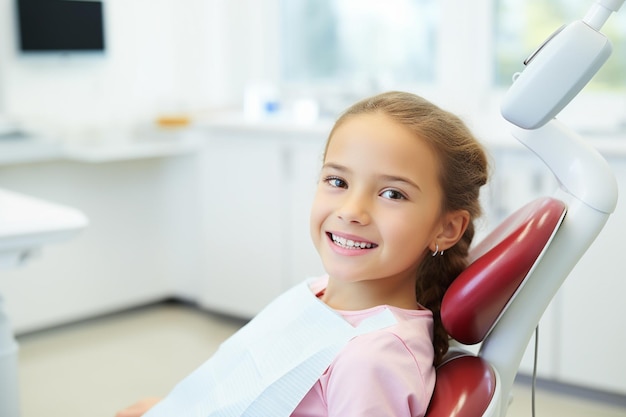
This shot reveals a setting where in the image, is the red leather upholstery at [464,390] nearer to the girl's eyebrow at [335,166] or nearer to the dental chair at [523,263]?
the dental chair at [523,263]

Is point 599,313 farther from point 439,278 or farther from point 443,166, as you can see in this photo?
point 443,166

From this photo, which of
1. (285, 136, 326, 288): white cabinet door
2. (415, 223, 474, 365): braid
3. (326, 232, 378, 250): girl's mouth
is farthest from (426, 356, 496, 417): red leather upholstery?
(285, 136, 326, 288): white cabinet door

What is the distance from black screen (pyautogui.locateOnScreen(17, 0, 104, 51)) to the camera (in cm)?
Result: 318

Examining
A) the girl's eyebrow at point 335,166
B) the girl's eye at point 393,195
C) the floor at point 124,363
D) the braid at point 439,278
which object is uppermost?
the girl's eyebrow at point 335,166

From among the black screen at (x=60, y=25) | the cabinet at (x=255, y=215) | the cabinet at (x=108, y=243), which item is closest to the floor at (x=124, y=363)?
the cabinet at (x=108, y=243)

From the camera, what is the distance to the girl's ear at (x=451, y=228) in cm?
125

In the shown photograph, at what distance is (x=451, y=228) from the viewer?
1259mm

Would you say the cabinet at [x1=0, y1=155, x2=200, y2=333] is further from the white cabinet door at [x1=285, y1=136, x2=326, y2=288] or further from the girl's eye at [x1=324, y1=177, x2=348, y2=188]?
the girl's eye at [x1=324, y1=177, x2=348, y2=188]

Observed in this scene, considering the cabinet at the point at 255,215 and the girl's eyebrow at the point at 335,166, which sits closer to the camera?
the girl's eyebrow at the point at 335,166

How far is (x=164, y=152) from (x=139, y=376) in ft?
3.22

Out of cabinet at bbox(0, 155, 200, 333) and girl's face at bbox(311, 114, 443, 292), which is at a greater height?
girl's face at bbox(311, 114, 443, 292)

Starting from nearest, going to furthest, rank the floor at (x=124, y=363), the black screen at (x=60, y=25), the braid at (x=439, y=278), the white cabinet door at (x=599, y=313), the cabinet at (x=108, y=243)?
the braid at (x=439, y=278) < the white cabinet door at (x=599, y=313) < the floor at (x=124, y=363) < the black screen at (x=60, y=25) < the cabinet at (x=108, y=243)

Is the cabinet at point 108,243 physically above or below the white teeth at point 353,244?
below

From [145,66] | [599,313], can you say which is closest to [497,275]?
[599,313]
